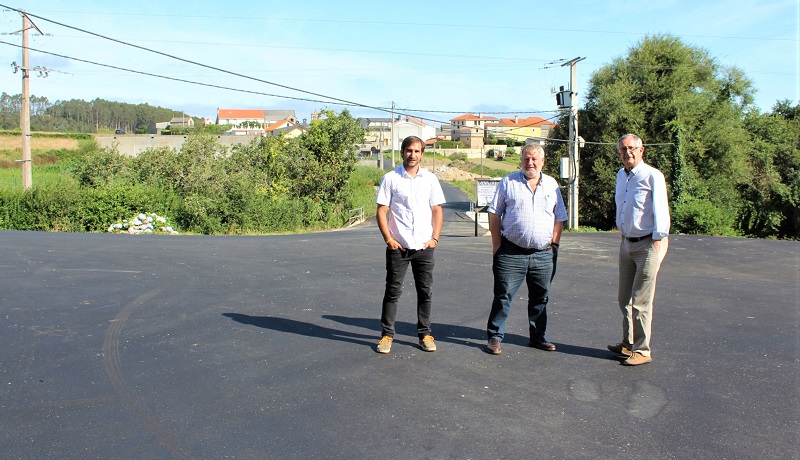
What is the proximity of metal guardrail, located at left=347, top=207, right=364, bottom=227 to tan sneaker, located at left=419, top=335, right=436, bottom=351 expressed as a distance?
32.8 m

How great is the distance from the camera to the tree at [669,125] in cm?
3569

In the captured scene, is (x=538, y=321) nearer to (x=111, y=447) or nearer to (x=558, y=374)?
(x=558, y=374)

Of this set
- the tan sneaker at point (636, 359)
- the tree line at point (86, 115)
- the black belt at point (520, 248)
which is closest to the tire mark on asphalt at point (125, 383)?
the black belt at point (520, 248)

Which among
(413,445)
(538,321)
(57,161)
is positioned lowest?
(413,445)

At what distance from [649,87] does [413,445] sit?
125 feet

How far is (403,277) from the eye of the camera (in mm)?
5496

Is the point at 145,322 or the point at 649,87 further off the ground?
the point at 649,87

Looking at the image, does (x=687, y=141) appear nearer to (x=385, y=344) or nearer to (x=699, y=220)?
(x=699, y=220)

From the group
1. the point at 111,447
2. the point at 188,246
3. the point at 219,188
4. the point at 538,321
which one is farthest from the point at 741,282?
the point at 219,188

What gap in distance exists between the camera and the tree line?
122m

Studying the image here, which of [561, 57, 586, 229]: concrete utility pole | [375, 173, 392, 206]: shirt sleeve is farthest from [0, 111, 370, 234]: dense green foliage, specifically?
[375, 173, 392, 206]: shirt sleeve

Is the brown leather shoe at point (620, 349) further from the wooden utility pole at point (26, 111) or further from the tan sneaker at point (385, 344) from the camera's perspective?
the wooden utility pole at point (26, 111)

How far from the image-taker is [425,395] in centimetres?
449

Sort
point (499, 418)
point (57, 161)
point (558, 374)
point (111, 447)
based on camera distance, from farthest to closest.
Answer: point (57, 161)
point (558, 374)
point (499, 418)
point (111, 447)
